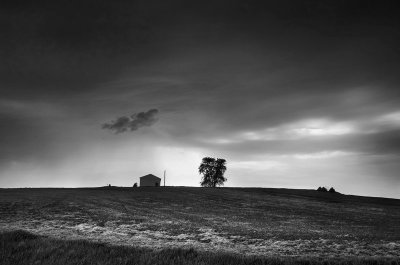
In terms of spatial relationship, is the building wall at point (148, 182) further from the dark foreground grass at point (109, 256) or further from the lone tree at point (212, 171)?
the dark foreground grass at point (109, 256)

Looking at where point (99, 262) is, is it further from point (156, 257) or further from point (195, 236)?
point (195, 236)

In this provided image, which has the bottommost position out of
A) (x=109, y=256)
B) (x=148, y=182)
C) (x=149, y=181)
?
(x=109, y=256)

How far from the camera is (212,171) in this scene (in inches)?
5015

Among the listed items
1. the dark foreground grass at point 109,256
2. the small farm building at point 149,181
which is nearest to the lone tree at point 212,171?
the small farm building at point 149,181

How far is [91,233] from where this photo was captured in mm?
18328

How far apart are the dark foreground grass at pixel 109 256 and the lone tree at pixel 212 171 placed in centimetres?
11566

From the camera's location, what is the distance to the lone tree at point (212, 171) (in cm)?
12625

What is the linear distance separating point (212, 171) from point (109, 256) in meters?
118

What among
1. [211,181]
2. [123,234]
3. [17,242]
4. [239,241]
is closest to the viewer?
[17,242]

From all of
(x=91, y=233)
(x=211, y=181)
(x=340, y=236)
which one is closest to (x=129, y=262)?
(x=91, y=233)

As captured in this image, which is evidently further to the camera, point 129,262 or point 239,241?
point 239,241

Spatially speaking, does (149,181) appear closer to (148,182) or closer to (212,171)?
(148,182)

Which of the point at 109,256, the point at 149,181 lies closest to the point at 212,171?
the point at 149,181

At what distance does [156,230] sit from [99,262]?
10.8 m
